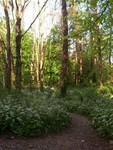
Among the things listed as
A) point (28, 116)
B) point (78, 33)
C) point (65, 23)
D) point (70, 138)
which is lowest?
point (70, 138)

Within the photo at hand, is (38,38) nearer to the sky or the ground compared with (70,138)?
nearer to the sky

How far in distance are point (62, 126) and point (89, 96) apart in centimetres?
833

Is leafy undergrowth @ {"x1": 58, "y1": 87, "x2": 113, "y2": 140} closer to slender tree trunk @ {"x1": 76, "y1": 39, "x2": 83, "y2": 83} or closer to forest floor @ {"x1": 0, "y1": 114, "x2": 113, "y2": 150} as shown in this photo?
forest floor @ {"x1": 0, "y1": 114, "x2": 113, "y2": 150}

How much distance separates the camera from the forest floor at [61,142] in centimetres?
680

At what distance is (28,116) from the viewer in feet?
26.1

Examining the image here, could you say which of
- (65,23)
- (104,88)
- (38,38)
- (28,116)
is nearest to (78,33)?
(28,116)

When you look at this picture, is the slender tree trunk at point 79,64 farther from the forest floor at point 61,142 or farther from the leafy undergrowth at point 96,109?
the forest floor at point 61,142

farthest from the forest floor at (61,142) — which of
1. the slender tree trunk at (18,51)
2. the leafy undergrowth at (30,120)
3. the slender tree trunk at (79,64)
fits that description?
the slender tree trunk at (79,64)

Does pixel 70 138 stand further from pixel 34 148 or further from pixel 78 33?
pixel 78 33

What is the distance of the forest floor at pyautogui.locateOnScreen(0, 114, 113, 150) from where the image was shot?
22.3ft

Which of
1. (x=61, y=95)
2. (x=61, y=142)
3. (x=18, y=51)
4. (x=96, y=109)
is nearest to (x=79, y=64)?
(x=61, y=95)

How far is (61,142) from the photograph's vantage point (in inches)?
289

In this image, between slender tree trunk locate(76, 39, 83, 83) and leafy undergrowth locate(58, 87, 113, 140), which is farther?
slender tree trunk locate(76, 39, 83, 83)

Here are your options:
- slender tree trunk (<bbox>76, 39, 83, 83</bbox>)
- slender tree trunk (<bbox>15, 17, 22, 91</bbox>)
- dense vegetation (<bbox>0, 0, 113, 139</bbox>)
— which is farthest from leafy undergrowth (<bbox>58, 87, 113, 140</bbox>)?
slender tree trunk (<bbox>76, 39, 83, 83</bbox>)
